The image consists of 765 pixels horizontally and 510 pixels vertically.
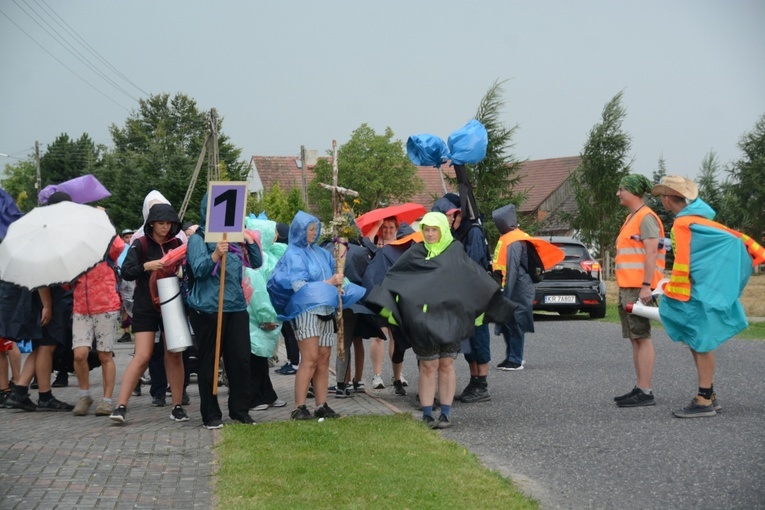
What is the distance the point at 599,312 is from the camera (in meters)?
22.3

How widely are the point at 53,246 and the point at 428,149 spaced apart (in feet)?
11.8

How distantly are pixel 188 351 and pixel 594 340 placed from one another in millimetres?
8378

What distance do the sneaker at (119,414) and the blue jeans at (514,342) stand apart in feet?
17.4

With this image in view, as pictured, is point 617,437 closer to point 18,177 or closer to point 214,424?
point 214,424

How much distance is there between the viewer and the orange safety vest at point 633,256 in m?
9.55

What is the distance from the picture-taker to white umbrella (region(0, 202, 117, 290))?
921 cm

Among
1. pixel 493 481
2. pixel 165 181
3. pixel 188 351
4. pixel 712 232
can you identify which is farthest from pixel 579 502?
pixel 165 181

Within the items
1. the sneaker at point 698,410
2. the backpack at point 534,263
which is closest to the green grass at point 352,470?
the sneaker at point 698,410

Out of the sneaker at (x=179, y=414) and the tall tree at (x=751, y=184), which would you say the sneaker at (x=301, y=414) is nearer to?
the sneaker at (x=179, y=414)

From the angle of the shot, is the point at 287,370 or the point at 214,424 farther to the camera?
the point at 287,370

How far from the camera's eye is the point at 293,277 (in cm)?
902

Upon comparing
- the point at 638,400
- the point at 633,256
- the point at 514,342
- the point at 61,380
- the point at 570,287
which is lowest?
the point at 61,380

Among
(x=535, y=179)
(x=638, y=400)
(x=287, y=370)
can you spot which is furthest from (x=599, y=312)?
(x=535, y=179)

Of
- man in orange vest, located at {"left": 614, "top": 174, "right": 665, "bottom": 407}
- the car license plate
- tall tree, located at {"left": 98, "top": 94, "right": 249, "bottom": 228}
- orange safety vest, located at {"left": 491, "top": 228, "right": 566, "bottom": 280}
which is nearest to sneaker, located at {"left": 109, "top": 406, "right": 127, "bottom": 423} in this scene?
man in orange vest, located at {"left": 614, "top": 174, "right": 665, "bottom": 407}
